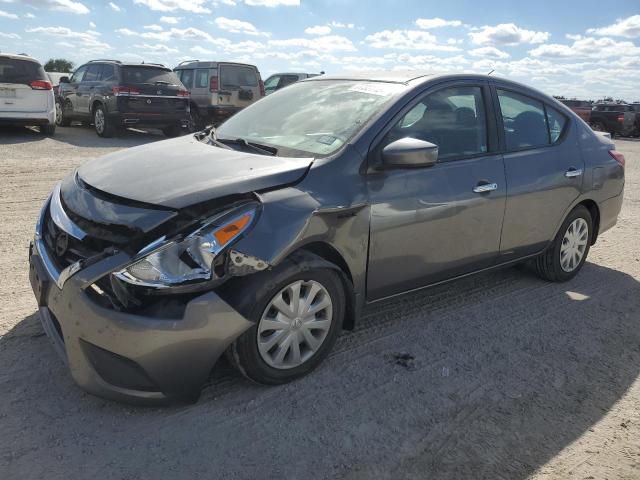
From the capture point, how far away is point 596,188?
4773 mm

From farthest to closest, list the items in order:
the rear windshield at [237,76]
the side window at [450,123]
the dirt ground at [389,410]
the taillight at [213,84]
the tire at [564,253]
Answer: the rear windshield at [237,76] → the taillight at [213,84] → the tire at [564,253] → the side window at [450,123] → the dirt ground at [389,410]

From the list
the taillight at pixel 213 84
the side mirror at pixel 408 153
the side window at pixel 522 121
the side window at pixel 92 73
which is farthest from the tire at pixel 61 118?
the side mirror at pixel 408 153

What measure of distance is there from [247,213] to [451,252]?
1567mm

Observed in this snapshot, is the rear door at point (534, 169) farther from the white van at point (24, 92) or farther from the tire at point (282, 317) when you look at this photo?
the white van at point (24, 92)

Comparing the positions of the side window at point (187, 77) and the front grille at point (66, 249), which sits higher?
the side window at point (187, 77)

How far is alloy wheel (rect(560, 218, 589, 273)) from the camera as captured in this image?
475cm

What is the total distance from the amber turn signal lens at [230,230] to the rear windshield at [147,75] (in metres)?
10.9

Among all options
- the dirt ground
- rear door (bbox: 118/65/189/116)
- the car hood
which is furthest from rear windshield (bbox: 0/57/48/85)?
the car hood

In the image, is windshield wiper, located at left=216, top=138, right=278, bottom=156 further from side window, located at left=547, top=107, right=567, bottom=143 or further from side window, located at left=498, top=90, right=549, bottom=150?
side window, located at left=547, top=107, right=567, bottom=143

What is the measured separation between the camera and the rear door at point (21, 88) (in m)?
11.3

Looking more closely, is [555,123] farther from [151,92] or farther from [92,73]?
[92,73]

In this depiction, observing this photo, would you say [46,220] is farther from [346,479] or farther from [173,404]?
[346,479]

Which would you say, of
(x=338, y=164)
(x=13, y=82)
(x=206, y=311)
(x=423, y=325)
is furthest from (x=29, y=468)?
(x=13, y=82)

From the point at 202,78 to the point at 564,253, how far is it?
39.3 ft
